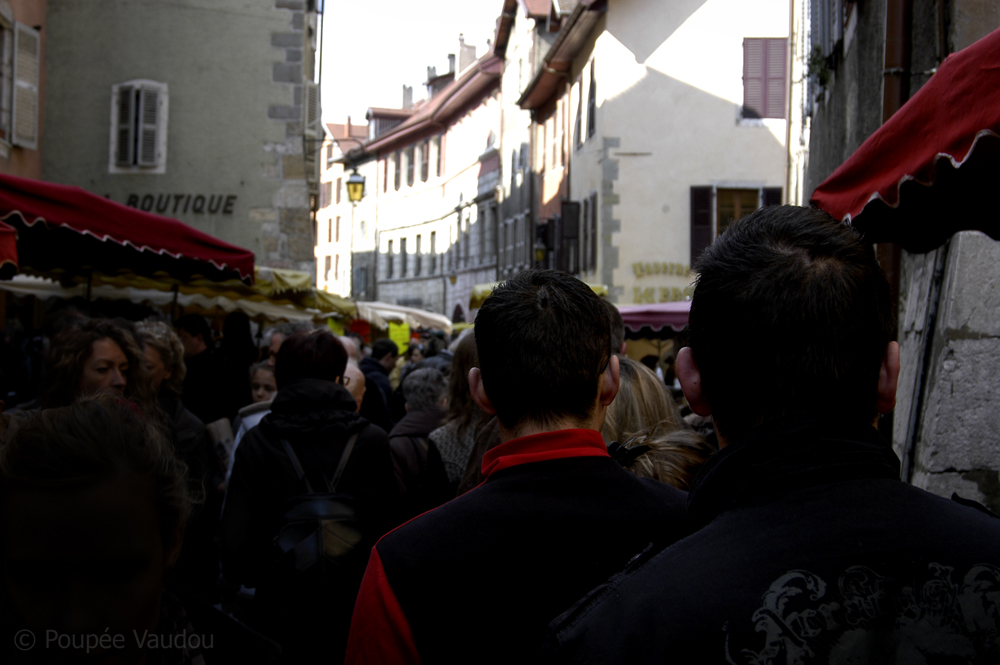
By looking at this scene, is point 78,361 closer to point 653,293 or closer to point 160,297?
point 160,297

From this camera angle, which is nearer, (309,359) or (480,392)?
(480,392)

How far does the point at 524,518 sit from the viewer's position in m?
1.73

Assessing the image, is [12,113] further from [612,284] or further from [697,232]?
[697,232]

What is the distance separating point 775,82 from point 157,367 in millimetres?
18916

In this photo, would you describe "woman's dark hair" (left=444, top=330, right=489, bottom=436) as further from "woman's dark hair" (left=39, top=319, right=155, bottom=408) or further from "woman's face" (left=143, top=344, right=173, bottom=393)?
"woman's face" (left=143, top=344, right=173, bottom=393)

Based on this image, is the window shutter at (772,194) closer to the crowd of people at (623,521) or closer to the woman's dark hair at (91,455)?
the crowd of people at (623,521)

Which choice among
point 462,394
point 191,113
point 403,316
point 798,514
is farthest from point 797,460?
point 403,316

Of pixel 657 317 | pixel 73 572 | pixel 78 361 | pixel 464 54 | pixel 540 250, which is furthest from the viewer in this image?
pixel 464 54

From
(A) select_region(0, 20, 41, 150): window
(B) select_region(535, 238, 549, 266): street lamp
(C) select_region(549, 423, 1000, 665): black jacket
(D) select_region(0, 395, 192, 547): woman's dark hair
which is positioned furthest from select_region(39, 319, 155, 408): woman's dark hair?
(B) select_region(535, 238, 549, 266): street lamp

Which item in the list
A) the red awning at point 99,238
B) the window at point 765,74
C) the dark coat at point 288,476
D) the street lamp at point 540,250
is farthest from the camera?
the street lamp at point 540,250

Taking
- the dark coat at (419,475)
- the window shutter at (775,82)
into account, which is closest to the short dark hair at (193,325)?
the dark coat at (419,475)

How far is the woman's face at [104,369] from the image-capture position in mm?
3643

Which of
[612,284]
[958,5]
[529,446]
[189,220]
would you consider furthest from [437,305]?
[529,446]

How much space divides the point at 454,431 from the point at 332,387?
0.54 meters
